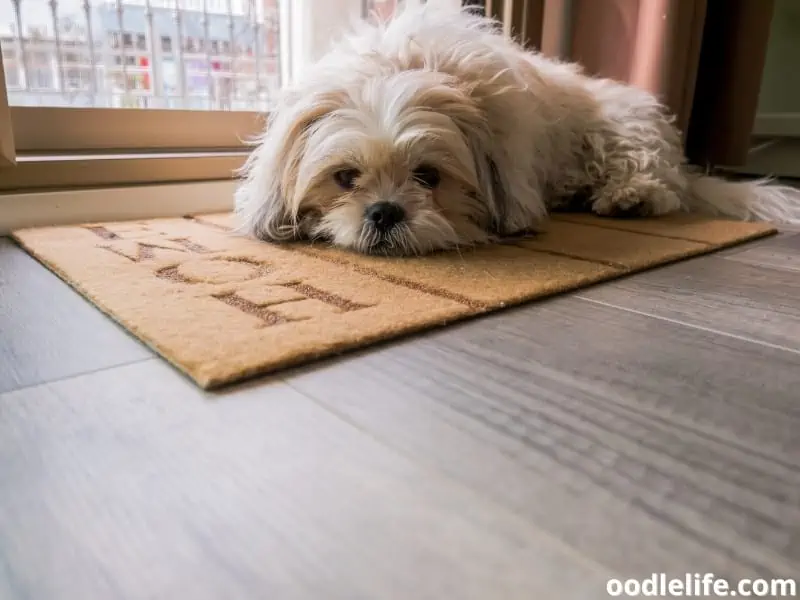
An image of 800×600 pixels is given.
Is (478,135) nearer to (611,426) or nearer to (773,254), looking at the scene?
(773,254)

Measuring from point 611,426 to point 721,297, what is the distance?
1.88ft

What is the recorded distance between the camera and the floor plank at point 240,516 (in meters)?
0.47

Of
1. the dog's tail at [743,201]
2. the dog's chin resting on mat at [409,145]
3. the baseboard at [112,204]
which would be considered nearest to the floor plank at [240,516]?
the dog's chin resting on mat at [409,145]

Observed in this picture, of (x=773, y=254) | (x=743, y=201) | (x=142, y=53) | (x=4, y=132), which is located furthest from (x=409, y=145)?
(x=142, y=53)

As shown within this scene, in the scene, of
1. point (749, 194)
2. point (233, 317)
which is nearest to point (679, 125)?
point (749, 194)

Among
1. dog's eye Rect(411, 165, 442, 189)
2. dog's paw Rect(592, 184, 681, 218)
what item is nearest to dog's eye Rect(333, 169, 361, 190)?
dog's eye Rect(411, 165, 442, 189)

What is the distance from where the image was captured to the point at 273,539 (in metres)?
0.51

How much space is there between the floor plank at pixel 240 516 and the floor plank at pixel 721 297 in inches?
23.8

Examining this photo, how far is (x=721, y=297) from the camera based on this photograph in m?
1.15

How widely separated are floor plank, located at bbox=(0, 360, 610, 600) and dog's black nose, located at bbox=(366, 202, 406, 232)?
2.23ft

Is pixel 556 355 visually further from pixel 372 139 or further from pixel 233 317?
pixel 372 139

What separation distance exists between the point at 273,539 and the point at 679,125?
2251 mm

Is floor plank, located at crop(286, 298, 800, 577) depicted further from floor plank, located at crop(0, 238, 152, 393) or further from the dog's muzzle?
the dog's muzzle

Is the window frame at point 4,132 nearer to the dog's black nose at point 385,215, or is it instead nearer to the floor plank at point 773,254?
the dog's black nose at point 385,215
